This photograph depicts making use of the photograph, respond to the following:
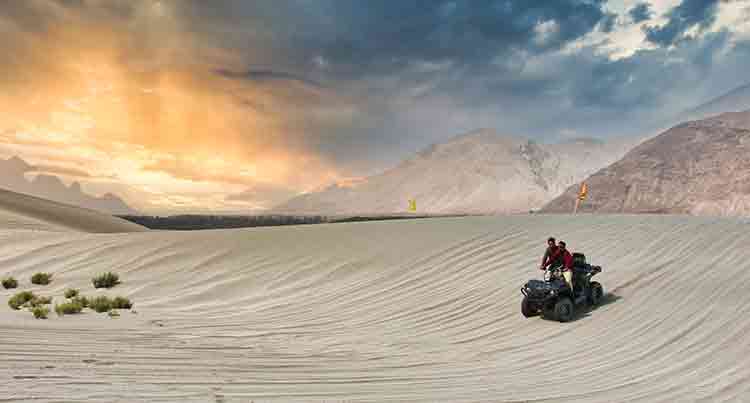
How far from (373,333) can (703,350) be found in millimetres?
4536

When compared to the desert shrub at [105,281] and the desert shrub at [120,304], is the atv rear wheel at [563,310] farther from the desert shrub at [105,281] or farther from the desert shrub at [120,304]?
the desert shrub at [105,281]

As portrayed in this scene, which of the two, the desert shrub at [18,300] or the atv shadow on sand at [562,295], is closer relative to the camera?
the atv shadow on sand at [562,295]

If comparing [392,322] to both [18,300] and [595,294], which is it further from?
[18,300]

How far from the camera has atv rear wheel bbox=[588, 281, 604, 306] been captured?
8.72 meters

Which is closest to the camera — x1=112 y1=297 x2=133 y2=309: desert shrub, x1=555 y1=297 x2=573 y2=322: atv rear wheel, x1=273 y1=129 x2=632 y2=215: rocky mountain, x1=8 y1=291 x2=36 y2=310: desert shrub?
x1=555 y1=297 x2=573 y2=322: atv rear wheel

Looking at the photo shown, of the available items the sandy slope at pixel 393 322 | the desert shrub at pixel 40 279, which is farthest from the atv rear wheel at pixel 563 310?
the desert shrub at pixel 40 279

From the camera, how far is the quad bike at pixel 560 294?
8195 mm

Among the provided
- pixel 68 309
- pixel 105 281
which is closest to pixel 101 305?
pixel 68 309

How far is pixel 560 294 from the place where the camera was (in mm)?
8344

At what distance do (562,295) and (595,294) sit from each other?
0.84 m

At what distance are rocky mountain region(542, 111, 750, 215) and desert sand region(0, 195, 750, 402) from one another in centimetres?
5167

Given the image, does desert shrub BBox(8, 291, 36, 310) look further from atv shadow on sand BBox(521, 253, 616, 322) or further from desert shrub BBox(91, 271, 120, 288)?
atv shadow on sand BBox(521, 253, 616, 322)

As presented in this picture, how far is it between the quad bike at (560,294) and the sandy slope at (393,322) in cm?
23

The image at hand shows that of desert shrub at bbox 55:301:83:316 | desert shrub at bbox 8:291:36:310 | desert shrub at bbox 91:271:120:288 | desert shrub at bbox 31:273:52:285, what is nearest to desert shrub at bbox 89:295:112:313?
desert shrub at bbox 55:301:83:316
